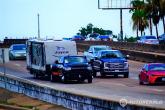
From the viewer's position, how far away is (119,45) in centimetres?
8831

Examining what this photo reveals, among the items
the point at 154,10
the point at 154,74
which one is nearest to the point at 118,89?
the point at 154,74

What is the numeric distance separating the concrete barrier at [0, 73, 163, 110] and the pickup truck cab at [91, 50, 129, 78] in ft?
28.9

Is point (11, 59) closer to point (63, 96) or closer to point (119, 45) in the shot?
point (119, 45)

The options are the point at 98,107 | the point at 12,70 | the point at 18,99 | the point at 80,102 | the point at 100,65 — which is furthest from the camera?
the point at 12,70

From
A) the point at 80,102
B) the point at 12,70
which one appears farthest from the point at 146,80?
the point at 12,70

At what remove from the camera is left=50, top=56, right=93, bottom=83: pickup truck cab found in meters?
42.8

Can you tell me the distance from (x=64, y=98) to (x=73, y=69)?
14.0m

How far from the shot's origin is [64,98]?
28.8m

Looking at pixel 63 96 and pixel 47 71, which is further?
pixel 47 71

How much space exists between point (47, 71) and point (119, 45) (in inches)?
1677

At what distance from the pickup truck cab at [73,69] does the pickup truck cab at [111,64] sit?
4.93 m

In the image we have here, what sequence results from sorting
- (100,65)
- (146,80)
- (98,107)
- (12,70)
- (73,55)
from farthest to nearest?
(12,70) < (100,65) < (73,55) < (146,80) < (98,107)

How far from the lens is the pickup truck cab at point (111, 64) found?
48.5 metres

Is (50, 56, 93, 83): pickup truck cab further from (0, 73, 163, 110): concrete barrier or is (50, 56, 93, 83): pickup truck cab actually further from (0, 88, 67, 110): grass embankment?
(0, 88, 67, 110): grass embankment
